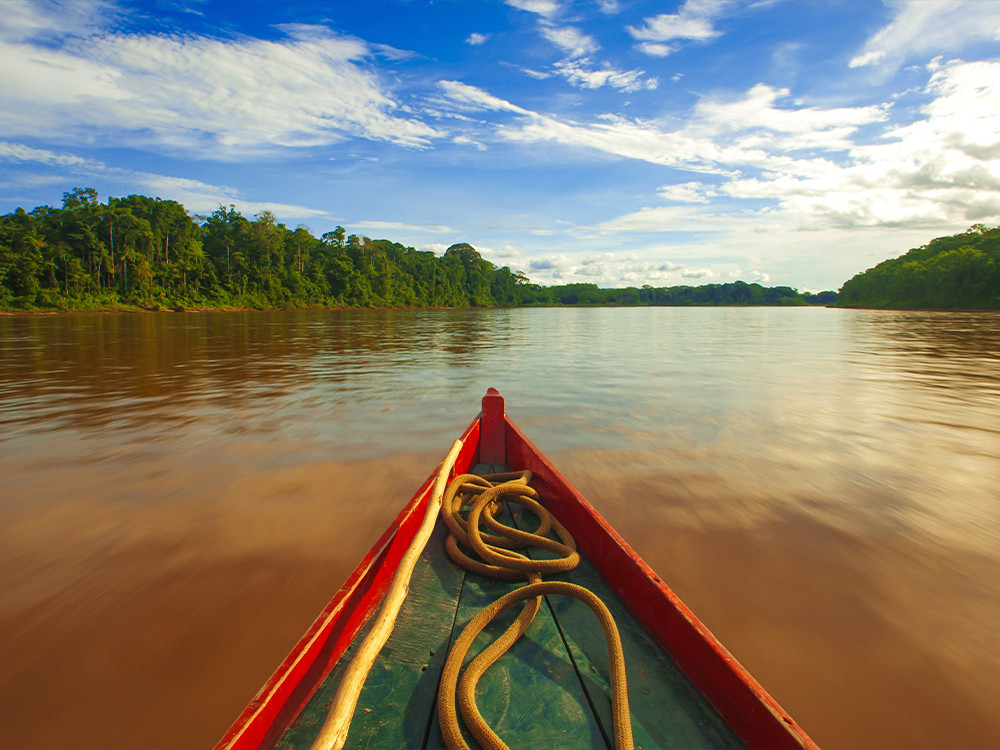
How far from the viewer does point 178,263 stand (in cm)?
5228

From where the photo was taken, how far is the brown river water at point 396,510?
2035 millimetres

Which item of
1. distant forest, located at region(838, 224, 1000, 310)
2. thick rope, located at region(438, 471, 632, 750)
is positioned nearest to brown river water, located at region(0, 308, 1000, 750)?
thick rope, located at region(438, 471, 632, 750)

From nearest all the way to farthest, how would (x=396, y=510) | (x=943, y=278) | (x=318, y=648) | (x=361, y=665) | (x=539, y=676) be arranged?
(x=361, y=665) → (x=318, y=648) → (x=539, y=676) → (x=396, y=510) → (x=943, y=278)

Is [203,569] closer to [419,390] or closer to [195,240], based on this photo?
[419,390]

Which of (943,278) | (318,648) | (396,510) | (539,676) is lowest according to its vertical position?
(396,510)

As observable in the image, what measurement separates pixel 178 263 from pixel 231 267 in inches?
283

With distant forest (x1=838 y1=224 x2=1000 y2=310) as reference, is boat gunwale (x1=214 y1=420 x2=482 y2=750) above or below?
below

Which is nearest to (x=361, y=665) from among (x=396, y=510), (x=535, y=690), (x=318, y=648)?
(x=318, y=648)

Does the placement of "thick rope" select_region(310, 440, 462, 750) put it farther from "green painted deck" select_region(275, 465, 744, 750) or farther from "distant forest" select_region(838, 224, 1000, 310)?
"distant forest" select_region(838, 224, 1000, 310)

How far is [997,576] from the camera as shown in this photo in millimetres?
2900

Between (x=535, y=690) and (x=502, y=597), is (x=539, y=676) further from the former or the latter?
(x=502, y=597)

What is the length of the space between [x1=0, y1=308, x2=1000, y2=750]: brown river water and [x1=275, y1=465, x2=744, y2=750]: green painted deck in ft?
2.66

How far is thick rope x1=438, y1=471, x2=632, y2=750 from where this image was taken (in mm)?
1361

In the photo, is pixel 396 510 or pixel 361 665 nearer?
pixel 361 665
